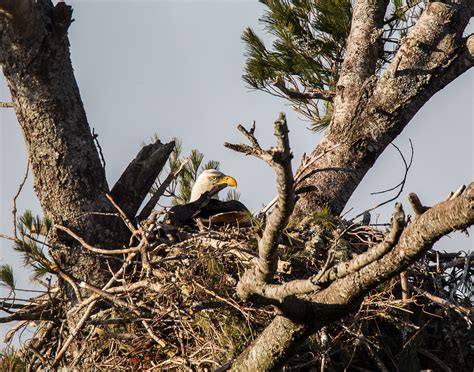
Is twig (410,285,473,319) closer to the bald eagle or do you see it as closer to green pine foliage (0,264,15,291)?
the bald eagle

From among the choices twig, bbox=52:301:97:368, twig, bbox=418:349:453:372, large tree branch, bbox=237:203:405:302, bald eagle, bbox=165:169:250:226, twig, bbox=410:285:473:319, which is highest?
bald eagle, bbox=165:169:250:226

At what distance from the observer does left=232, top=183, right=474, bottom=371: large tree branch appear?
2889mm

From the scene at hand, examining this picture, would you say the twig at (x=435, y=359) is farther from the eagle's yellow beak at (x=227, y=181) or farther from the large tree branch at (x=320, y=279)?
the eagle's yellow beak at (x=227, y=181)

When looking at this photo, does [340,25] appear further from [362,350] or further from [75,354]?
[75,354]

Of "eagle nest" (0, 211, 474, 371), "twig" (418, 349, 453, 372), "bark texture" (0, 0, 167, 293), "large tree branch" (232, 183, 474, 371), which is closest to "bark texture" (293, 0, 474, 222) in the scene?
"eagle nest" (0, 211, 474, 371)

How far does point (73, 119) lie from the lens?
538cm

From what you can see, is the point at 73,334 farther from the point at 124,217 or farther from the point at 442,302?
the point at 442,302

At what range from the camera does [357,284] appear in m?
3.34

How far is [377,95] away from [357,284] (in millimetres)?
2674

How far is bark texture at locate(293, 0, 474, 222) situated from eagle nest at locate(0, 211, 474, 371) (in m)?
0.49

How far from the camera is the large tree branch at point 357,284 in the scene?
289cm

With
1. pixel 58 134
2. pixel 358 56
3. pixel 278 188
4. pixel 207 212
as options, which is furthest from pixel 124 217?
pixel 278 188

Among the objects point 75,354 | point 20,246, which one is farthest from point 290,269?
point 20,246

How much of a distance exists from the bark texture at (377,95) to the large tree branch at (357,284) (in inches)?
76.2
